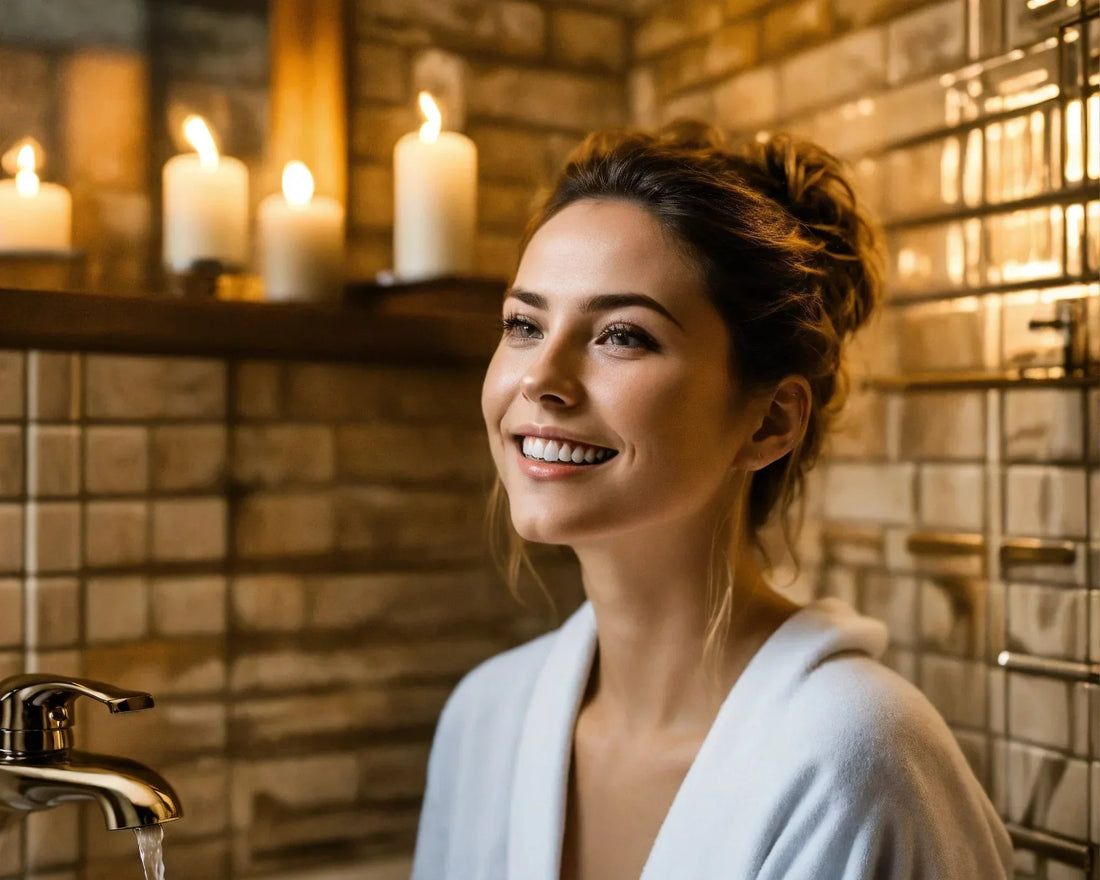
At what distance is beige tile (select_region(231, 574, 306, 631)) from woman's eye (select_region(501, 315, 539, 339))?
43 centimetres

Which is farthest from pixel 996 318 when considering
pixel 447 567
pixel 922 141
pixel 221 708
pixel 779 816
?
pixel 221 708

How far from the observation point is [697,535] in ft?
3.82

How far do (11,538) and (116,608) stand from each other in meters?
0.13

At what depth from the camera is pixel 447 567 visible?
1454 mm

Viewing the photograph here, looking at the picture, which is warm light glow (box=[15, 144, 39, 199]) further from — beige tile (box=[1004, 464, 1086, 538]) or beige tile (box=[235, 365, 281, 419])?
beige tile (box=[1004, 464, 1086, 538])

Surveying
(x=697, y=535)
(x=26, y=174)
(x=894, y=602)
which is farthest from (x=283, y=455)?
(x=894, y=602)

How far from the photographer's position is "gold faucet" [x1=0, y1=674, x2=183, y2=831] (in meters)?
0.95

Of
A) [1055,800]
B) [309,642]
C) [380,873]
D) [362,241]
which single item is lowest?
[380,873]

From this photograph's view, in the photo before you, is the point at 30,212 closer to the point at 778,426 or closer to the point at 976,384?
the point at 778,426

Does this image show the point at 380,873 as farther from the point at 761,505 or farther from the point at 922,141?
the point at 922,141

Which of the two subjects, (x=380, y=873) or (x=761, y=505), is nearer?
(x=761, y=505)

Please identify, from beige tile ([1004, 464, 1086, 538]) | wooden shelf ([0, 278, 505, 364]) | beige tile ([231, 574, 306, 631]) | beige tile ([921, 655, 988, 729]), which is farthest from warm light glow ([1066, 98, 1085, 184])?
beige tile ([231, 574, 306, 631])

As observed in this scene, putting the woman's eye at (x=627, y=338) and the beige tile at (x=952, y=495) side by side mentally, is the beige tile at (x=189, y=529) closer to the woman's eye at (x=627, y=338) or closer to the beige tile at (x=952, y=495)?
the woman's eye at (x=627, y=338)

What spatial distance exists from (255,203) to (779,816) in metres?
0.90
